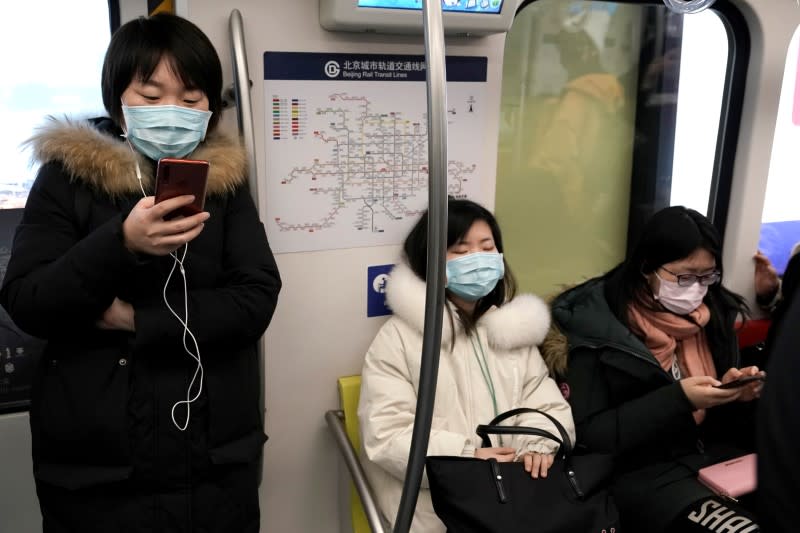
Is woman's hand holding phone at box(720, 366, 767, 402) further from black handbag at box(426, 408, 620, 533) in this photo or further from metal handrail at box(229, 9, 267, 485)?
metal handrail at box(229, 9, 267, 485)

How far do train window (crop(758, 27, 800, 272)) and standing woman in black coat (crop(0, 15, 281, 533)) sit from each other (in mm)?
2431

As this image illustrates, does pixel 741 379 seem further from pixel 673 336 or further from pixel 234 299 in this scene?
pixel 234 299

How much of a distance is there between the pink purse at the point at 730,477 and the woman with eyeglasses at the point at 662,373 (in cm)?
3

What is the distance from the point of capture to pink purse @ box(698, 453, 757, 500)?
1.89 m

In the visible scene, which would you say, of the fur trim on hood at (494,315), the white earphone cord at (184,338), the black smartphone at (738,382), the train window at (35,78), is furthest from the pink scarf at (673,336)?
the train window at (35,78)

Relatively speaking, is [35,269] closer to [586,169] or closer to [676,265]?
[676,265]

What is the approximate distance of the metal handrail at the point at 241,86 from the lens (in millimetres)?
1734

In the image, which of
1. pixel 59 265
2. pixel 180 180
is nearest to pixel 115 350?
pixel 59 265

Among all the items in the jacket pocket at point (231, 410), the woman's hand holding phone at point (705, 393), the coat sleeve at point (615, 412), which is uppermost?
the jacket pocket at point (231, 410)

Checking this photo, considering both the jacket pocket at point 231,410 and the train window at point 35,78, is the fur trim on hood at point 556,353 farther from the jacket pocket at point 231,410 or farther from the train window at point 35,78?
the train window at point 35,78

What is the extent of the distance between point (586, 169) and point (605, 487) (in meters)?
1.33

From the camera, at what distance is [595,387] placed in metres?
2.11

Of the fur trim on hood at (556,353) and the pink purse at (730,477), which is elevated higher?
the fur trim on hood at (556,353)

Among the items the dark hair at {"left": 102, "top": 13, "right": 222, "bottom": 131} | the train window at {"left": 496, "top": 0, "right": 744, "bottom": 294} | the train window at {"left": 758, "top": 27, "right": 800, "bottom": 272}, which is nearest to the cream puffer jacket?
the train window at {"left": 496, "top": 0, "right": 744, "bottom": 294}
